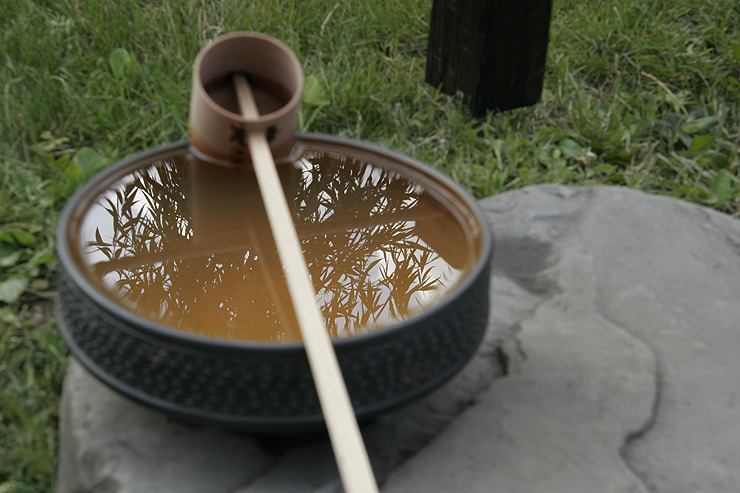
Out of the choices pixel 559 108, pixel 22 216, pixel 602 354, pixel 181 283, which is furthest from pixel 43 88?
pixel 602 354

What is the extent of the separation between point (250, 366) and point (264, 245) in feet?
1.12

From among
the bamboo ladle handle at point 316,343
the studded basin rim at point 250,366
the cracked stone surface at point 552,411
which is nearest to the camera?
the bamboo ladle handle at point 316,343

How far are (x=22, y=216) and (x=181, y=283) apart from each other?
2.71 ft

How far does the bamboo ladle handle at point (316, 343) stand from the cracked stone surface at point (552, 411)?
240mm

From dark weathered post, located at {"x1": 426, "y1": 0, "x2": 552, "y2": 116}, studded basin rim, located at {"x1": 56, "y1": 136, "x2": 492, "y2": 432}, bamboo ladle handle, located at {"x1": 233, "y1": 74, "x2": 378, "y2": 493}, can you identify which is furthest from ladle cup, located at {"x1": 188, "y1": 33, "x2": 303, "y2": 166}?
dark weathered post, located at {"x1": 426, "y1": 0, "x2": 552, "y2": 116}

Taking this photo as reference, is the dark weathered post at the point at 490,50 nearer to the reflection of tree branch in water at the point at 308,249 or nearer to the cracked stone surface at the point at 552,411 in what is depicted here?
the cracked stone surface at the point at 552,411

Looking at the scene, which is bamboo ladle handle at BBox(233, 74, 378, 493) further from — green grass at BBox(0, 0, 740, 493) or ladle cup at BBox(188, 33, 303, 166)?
green grass at BBox(0, 0, 740, 493)

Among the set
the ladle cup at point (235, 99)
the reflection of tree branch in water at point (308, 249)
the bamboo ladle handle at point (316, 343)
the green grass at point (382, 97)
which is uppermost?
the ladle cup at point (235, 99)

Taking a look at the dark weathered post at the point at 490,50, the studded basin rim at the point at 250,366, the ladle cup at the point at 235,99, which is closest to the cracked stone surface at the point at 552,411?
Result: the studded basin rim at the point at 250,366

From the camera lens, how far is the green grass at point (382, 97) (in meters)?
2.07

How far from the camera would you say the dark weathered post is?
84.6 inches

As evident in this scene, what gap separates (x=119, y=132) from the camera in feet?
6.98

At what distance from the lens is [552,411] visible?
4.09ft

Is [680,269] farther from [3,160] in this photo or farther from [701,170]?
[3,160]
